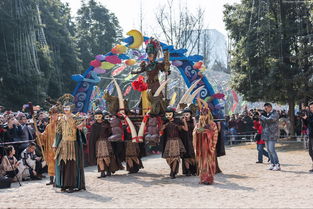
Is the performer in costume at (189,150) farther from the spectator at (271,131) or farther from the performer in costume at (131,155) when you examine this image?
the spectator at (271,131)

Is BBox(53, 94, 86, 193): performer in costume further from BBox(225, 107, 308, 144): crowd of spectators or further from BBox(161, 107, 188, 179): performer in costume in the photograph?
BBox(225, 107, 308, 144): crowd of spectators

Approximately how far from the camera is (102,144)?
10.8 meters

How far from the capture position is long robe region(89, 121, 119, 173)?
10727mm

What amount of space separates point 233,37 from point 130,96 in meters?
8.98

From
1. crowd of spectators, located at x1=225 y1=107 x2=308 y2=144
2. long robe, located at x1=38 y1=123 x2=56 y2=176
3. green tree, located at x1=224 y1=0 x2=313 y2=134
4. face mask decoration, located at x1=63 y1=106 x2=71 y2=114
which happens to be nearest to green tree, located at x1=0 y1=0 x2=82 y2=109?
crowd of spectators, located at x1=225 y1=107 x2=308 y2=144

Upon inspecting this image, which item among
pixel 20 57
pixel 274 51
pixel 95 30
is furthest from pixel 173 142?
pixel 95 30

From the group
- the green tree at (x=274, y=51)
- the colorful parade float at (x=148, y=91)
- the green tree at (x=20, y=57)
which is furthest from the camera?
the green tree at (x=20, y=57)

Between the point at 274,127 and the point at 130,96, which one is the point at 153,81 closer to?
the point at 274,127

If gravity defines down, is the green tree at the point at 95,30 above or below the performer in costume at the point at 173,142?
above

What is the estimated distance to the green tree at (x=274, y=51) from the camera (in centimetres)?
1925

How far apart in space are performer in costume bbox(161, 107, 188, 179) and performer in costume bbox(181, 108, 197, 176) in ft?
0.85

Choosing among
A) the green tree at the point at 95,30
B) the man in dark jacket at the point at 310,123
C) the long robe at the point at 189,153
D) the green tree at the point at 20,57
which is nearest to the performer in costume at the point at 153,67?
the long robe at the point at 189,153

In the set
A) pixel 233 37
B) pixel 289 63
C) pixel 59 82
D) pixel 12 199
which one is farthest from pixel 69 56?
pixel 12 199

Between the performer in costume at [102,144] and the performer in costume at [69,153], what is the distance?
1893 mm
